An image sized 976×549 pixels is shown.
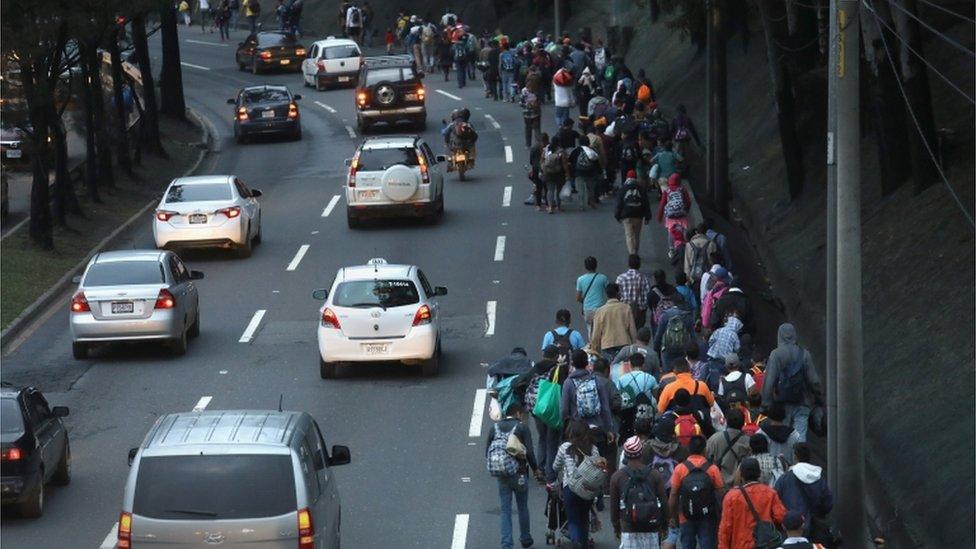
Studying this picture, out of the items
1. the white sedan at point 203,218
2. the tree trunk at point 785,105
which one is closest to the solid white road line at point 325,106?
the white sedan at point 203,218

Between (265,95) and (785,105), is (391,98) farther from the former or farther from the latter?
(785,105)

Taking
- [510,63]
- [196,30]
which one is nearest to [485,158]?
[510,63]

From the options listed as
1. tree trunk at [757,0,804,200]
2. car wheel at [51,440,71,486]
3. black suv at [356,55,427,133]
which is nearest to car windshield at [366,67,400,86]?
black suv at [356,55,427,133]

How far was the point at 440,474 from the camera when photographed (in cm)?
1966

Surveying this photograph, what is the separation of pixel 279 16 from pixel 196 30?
12.0 metres

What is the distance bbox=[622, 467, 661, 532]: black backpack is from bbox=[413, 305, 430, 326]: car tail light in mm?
9909

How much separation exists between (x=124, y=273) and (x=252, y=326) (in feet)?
9.41

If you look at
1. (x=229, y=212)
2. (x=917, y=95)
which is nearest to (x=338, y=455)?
(x=917, y=95)

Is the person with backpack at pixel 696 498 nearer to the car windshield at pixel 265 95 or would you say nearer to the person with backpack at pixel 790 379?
the person with backpack at pixel 790 379

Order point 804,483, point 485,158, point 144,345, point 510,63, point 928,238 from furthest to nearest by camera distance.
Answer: point 510,63, point 485,158, point 144,345, point 928,238, point 804,483

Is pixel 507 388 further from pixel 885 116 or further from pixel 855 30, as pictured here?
pixel 885 116

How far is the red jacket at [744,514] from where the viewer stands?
13.6m

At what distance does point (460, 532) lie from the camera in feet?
56.9

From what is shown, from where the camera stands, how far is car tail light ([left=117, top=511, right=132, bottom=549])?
12906 mm
